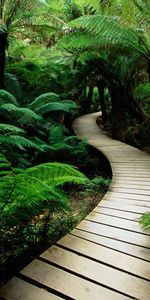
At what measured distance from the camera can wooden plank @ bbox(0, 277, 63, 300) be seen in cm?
168

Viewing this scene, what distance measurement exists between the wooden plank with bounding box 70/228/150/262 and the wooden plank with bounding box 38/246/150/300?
0.27 metres

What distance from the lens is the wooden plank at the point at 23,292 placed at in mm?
1678

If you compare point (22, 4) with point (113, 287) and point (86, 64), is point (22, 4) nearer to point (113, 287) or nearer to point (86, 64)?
point (86, 64)

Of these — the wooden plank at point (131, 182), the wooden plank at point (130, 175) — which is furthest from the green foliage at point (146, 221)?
the wooden plank at point (130, 175)

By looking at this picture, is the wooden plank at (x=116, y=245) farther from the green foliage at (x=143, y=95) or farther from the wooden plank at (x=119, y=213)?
the green foliage at (x=143, y=95)

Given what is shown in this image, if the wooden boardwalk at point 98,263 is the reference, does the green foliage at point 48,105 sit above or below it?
above

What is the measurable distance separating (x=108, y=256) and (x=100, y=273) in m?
0.24

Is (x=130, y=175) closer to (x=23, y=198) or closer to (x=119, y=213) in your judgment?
(x=119, y=213)

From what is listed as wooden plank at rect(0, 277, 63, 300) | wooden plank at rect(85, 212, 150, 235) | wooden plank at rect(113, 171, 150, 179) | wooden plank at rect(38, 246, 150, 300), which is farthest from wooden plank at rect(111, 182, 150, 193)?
wooden plank at rect(0, 277, 63, 300)

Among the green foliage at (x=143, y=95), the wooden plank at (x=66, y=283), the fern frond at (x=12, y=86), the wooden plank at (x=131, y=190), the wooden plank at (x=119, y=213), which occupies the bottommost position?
the wooden plank at (x=131, y=190)

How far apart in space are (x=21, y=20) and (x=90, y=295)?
6597 mm

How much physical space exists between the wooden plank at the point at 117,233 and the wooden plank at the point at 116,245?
0.18 feet

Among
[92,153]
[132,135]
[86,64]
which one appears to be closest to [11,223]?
[92,153]

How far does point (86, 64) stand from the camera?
803 cm
